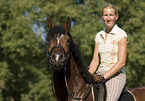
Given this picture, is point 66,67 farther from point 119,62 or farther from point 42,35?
point 42,35

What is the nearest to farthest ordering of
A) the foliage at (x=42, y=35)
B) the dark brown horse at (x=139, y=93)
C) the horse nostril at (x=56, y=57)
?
the horse nostril at (x=56, y=57) → the dark brown horse at (x=139, y=93) → the foliage at (x=42, y=35)

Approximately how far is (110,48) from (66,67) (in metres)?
0.94

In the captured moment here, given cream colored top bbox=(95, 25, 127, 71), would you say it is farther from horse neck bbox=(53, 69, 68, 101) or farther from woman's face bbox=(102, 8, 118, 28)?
horse neck bbox=(53, 69, 68, 101)

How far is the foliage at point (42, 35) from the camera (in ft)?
73.7

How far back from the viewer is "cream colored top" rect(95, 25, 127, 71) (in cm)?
442

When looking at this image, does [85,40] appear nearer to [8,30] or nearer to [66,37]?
[8,30]

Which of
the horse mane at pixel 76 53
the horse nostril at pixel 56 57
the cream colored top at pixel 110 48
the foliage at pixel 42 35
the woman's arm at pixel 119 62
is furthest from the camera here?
the foliage at pixel 42 35

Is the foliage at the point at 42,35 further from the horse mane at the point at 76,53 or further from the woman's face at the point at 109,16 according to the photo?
the horse mane at the point at 76,53

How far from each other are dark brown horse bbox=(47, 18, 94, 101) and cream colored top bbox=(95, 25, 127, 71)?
452mm

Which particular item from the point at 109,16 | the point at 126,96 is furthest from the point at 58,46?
the point at 126,96

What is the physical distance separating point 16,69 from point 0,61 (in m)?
2.16

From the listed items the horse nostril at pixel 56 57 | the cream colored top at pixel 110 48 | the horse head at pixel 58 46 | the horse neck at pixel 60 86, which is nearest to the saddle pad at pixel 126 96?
the cream colored top at pixel 110 48

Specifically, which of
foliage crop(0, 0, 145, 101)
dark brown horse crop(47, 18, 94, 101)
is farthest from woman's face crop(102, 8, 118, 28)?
foliage crop(0, 0, 145, 101)

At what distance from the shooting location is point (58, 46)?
3758 mm
